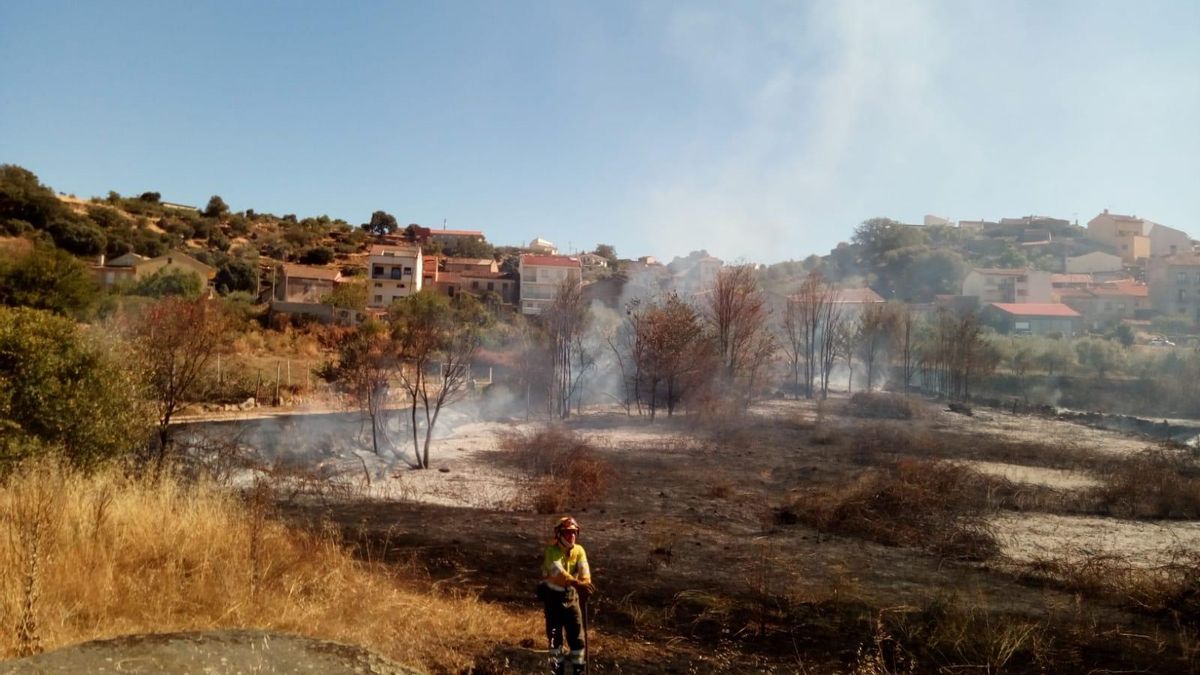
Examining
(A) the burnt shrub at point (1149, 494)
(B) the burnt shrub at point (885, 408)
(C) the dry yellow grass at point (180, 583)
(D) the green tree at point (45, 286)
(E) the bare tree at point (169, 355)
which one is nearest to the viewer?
(C) the dry yellow grass at point (180, 583)

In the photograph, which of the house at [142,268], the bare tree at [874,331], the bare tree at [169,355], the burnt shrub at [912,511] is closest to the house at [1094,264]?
the bare tree at [874,331]

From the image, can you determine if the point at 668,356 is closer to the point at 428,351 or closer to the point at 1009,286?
the point at 428,351

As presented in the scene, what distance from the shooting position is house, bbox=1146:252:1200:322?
58812mm

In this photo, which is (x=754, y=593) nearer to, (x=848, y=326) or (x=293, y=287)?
(x=848, y=326)

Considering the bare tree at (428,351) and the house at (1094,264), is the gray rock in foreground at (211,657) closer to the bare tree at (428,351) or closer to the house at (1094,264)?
the bare tree at (428,351)

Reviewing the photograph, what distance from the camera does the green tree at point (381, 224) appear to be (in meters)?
96.8

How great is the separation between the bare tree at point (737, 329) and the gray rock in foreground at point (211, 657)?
97.6ft

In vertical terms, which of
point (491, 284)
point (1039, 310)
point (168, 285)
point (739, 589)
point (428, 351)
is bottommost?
point (739, 589)

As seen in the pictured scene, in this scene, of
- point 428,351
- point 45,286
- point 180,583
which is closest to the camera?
point 180,583

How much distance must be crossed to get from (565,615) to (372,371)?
14.4 m

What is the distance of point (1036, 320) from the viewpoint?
59.0 m

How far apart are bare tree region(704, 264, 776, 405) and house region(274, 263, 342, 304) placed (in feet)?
96.6

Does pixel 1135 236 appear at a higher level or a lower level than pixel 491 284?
higher

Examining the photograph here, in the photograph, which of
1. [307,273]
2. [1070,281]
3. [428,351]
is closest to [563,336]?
[428,351]
